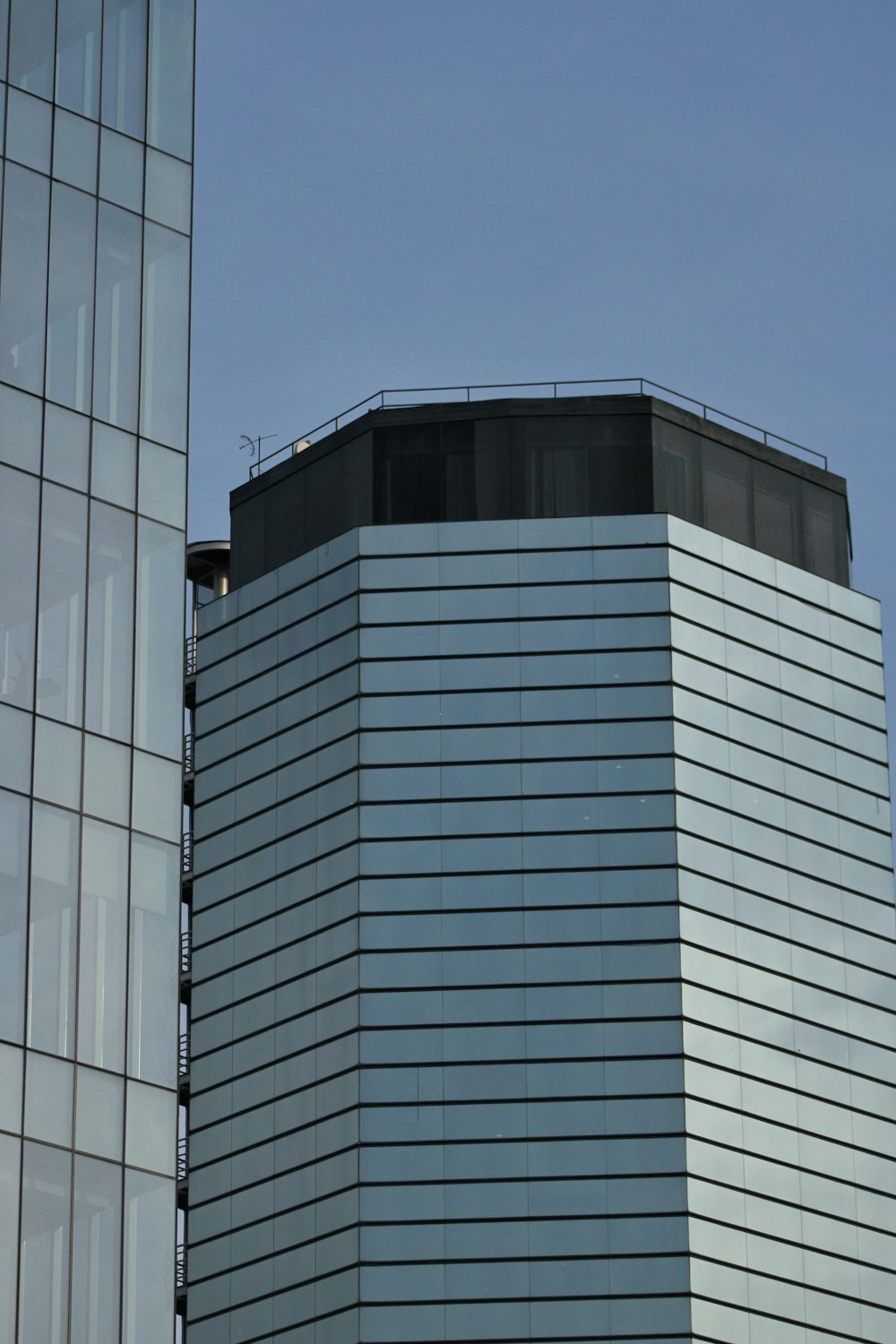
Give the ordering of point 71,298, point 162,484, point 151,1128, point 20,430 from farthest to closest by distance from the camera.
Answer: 1. point 162,484
2. point 71,298
3. point 20,430
4. point 151,1128

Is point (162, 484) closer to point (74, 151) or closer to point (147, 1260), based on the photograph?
point (74, 151)

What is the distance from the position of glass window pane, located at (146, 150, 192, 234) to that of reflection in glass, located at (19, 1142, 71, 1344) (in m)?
21.6

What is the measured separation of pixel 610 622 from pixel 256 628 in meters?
17.0

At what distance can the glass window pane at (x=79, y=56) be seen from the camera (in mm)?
63000

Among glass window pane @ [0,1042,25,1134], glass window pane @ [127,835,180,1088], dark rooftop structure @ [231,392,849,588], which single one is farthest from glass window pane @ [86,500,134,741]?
dark rooftop structure @ [231,392,849,588]

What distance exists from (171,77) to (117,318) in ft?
22.7

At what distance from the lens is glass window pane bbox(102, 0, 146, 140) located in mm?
64312

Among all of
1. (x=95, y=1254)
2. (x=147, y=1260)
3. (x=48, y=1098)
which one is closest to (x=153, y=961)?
(x=48, y=1098)

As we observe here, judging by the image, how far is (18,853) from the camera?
184 ft

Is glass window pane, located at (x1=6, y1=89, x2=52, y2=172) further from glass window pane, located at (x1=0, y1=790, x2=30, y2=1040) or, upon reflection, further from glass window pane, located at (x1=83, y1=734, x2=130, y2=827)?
glass window pane, located at (x1=0, y1=790, x2=30, y2=1040)

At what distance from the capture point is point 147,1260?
2207 inches

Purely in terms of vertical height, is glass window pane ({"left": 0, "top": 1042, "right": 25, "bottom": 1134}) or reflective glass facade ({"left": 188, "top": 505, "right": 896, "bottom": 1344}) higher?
reflective glass facade ({"left": 188, "top": 505, "right": 896, "bottom": 1344})

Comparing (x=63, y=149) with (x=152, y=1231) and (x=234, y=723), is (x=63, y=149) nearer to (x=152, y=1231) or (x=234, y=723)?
(x=152, y=1231)

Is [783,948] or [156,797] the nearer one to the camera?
[156,797]
